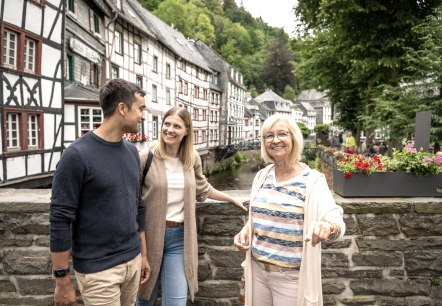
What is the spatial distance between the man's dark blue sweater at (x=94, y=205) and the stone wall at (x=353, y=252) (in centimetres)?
88

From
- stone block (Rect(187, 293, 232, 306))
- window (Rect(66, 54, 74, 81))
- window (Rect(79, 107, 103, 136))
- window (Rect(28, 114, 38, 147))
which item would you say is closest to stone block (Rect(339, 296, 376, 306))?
stone block (Rect(187, 293, 232, 306))

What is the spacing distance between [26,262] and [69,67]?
11.8 metres

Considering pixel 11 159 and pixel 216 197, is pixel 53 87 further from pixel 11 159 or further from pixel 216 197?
pixel 216 197

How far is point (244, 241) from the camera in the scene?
193 cm

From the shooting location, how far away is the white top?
2182 millimetres

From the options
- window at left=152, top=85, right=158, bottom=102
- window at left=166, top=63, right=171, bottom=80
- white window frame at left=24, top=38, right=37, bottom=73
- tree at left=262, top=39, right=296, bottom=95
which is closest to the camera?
white window frame at left=24, top=38, right=37, bottom=73

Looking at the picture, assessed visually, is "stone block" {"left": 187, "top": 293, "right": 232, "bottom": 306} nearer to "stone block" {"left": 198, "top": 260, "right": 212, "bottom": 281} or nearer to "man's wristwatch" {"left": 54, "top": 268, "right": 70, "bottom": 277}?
"stone block" {"left": 198, "top": 260, "right": 212, "bottom": 281}

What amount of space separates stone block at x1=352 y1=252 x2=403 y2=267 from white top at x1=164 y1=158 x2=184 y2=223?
4.77ft

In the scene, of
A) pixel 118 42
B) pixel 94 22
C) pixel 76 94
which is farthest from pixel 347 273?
pixel 118 42

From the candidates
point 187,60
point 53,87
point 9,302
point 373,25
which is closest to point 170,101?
point 187,60

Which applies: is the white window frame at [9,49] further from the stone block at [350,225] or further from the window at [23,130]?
the stone block at [350,225]

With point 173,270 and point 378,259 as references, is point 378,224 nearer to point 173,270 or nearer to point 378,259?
point 378,259

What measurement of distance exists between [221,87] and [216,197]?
1473 inches

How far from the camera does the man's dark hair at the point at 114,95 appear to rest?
1833 mm
